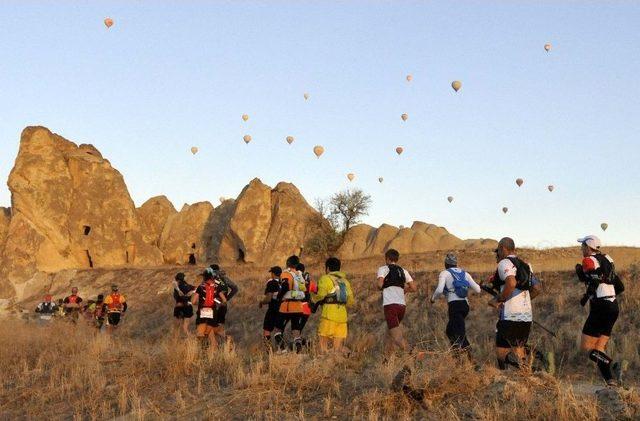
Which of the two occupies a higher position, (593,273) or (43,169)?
(43,169)

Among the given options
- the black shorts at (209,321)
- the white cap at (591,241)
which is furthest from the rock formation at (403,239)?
the white cap at (591,241)

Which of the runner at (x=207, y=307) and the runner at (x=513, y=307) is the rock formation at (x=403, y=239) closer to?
the runner at (x=207, y=307)

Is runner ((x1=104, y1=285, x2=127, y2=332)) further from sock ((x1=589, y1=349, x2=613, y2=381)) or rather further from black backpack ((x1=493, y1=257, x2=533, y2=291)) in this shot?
sock ((x1=589, y1=349, x2=613, y2=381))

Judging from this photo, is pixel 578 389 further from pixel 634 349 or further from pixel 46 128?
pixel 46 128

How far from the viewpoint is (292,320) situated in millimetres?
12570

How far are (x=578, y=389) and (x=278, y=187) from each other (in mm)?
44246

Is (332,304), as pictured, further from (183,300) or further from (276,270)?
(183,300)

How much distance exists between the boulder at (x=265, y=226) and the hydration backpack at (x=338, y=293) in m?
36.1

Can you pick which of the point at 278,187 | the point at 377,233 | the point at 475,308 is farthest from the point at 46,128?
the point at 475,308

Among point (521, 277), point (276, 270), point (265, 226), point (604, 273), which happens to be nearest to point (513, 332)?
point (521, 277)

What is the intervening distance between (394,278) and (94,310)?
1512cm

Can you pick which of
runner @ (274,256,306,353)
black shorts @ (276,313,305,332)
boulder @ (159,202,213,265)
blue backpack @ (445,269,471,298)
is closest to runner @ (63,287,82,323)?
black shorts @ (276,313,305,332)

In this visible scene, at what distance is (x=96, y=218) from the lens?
49531 mm

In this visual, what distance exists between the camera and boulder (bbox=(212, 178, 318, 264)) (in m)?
48.2
